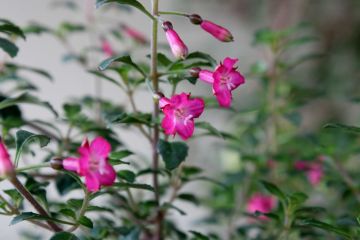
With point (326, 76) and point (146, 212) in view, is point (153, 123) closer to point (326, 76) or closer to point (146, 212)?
point (146, 212)

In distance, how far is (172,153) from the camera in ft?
2.28

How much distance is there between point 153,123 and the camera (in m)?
0.71

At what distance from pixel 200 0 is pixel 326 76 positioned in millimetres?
676

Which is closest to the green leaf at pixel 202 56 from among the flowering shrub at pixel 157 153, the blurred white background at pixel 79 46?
the flowering shrub at pixel 157 153

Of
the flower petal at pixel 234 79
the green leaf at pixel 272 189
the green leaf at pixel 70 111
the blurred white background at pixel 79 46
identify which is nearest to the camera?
the flower petal at pixel 234 79

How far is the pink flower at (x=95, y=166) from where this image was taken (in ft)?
1.74

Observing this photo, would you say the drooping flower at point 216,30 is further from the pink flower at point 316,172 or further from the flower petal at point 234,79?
the pink flower at point 316,172

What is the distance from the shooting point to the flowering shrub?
0.61 m

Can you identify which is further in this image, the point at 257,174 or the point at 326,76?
the point at 326,76

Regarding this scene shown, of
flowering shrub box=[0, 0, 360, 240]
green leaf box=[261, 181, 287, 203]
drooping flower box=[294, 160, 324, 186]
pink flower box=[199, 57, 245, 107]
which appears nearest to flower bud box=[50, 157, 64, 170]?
flowering shrub box=[0, 0, 360, 240]

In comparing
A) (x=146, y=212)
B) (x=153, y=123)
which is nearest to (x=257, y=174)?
(x=146, y=212)

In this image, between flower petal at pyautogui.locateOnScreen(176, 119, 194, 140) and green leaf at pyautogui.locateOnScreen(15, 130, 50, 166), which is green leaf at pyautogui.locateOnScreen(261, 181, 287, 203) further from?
green leaf at pyautogui.locateOnScreen(15, 130, 50, 166)

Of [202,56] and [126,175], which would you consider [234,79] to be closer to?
[202,56]

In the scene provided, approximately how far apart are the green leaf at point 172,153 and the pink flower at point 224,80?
0.11 metres
